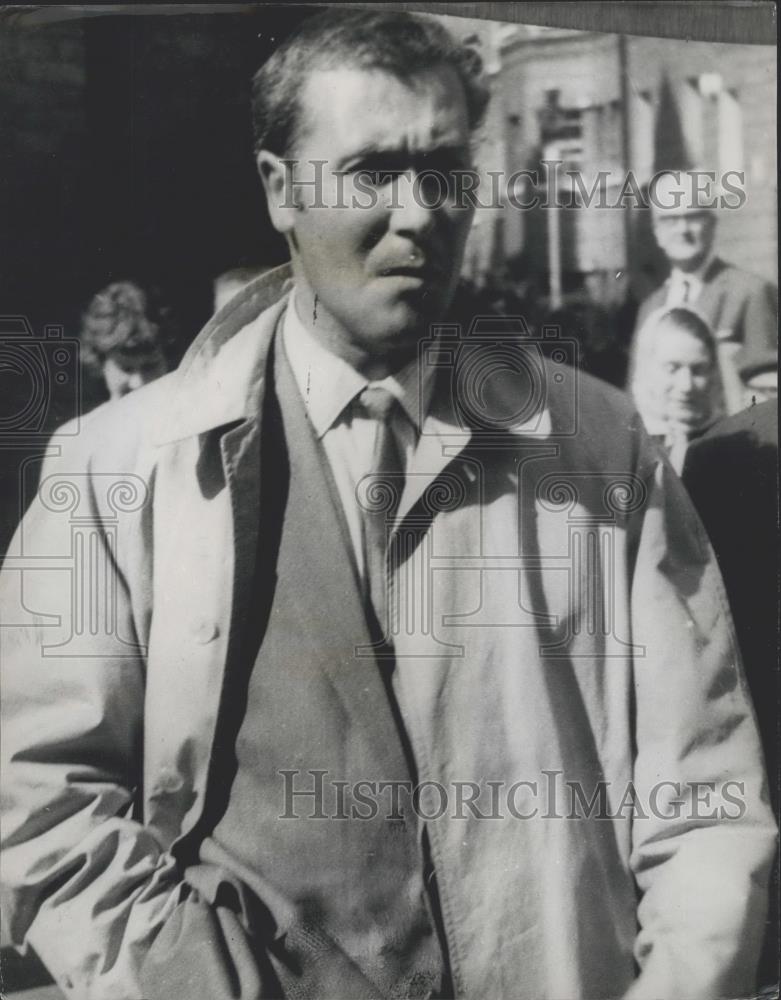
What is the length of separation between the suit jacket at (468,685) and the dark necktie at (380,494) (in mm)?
39

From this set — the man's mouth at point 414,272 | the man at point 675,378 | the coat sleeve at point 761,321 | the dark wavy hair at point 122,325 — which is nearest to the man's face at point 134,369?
the dark wavy hair at point 122,325

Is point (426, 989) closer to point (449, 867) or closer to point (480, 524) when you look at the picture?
point (449, 867)

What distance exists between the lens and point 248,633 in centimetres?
295

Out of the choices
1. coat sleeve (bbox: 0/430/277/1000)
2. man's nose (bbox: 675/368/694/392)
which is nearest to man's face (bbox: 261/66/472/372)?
man's nose (bbox: 675/368/694/392)

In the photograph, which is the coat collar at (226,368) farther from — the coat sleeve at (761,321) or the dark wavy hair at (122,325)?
the coat sleeve at (761,321)

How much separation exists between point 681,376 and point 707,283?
241mm

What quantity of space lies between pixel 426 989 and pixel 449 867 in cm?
29

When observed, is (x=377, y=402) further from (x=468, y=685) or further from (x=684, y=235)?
(x=684, y=235)

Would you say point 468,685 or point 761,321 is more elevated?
point 761,321

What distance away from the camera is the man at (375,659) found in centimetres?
294

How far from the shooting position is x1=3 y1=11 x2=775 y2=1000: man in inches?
116

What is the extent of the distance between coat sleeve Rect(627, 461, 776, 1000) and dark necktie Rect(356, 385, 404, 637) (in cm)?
62

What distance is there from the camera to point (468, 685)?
298 centimetres

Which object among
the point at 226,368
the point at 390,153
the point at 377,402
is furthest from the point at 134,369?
the point at 390,153
